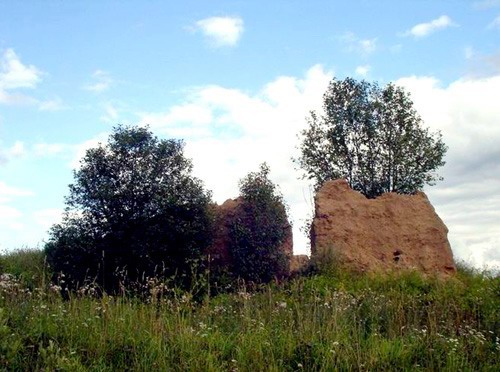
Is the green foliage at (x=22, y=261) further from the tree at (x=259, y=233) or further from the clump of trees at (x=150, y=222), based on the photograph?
the tree at (x=259, y=233)

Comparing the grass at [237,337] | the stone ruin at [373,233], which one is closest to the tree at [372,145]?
the stone ruin at [373,233]

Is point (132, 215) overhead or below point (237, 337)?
overhead

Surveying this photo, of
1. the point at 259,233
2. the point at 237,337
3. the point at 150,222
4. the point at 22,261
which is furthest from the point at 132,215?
the point at 237,337

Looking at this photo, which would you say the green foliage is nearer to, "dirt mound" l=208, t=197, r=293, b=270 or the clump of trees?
the clump of trees

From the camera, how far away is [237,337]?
1020 cm

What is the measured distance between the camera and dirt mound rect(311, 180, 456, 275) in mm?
19484

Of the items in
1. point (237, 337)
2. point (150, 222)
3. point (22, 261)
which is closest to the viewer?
point (237, 337)

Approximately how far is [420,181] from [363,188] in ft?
6.55

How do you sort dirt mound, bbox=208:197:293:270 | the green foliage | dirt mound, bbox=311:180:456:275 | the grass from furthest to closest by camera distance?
the green foliage, dirt mound, bbox=208:197:293:270, dirt mound, bbox=311:180:456:275, the grass

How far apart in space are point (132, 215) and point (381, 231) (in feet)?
23.9

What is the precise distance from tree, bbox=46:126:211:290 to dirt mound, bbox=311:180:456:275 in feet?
11.7

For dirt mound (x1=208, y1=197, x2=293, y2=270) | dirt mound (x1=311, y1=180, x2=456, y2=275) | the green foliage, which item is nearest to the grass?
dirt mound (x1=311, y1=180, x2=456, y2=275)

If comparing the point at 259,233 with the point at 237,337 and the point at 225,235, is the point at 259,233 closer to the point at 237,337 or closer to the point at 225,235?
the point at 225,235

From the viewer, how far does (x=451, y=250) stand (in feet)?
68.1
